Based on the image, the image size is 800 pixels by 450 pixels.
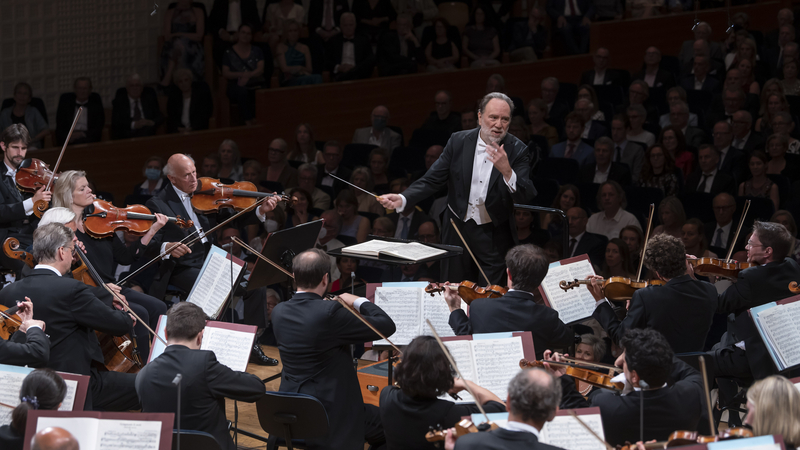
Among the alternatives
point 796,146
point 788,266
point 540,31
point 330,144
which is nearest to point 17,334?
point 788,266

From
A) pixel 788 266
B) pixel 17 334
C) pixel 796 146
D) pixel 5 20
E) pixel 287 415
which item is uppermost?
pixel 5 20

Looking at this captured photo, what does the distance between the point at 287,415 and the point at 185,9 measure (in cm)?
641

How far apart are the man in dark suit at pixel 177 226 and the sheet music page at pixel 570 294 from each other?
1.91m

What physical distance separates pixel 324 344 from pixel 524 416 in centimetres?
120

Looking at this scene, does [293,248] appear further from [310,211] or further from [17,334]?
[310,211]

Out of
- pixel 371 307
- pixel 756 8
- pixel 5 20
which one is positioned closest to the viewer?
pixel 371 307

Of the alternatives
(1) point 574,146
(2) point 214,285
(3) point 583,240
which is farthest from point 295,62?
(2) point 214,285

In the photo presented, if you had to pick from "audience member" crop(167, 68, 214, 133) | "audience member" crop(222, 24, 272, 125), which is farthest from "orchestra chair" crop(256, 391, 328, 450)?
"audience member" crop(222, 24, 272, 125)

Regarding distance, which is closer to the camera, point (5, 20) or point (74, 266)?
point (74, 266)

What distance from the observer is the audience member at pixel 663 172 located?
6309mm

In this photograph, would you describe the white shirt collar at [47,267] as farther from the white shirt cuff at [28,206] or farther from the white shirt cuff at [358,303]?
the white shirt cuff at [28,206]

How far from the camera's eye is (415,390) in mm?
2820

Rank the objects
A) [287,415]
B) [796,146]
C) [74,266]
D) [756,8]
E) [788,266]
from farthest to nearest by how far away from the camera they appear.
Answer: [756,8] < [796,146] < [74,266] < [788,266] < [287,415]

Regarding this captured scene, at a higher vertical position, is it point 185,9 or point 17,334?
point 185,9
